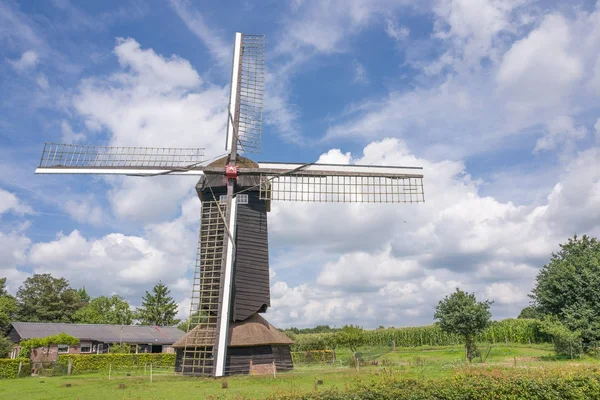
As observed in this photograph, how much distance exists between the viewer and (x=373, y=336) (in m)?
46.1

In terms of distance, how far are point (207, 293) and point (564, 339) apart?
18.9m

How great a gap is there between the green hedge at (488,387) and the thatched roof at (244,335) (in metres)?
9.10

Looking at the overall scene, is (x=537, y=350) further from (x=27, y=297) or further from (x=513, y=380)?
(x=27, y=297)

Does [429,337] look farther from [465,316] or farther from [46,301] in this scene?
[46,301]

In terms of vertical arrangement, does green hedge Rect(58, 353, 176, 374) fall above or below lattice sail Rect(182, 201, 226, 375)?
below

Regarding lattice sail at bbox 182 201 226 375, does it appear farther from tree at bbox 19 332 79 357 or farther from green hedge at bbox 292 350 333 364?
tree at bbox 19 332 79 357

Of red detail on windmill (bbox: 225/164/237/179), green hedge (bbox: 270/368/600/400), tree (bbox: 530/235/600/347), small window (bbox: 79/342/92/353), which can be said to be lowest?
small window (bbox: 79/342/92/353)

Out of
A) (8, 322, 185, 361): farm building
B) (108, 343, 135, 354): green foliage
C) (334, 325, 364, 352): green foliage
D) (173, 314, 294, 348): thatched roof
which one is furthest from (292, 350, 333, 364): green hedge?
(108, 343, 135, 354): green foliage

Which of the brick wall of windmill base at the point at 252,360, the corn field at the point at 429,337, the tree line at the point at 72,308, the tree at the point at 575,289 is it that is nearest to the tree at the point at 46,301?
the tree line at the point at 72,308

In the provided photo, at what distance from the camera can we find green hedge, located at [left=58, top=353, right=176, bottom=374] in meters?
30.1

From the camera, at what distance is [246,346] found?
20.0 m

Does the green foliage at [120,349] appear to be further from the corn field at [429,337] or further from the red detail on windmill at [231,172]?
the red detail on windmill at [231,172]

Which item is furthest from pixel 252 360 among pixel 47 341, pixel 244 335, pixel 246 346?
pixel 47 341

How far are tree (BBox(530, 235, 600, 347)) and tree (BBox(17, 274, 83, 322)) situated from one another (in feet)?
172
